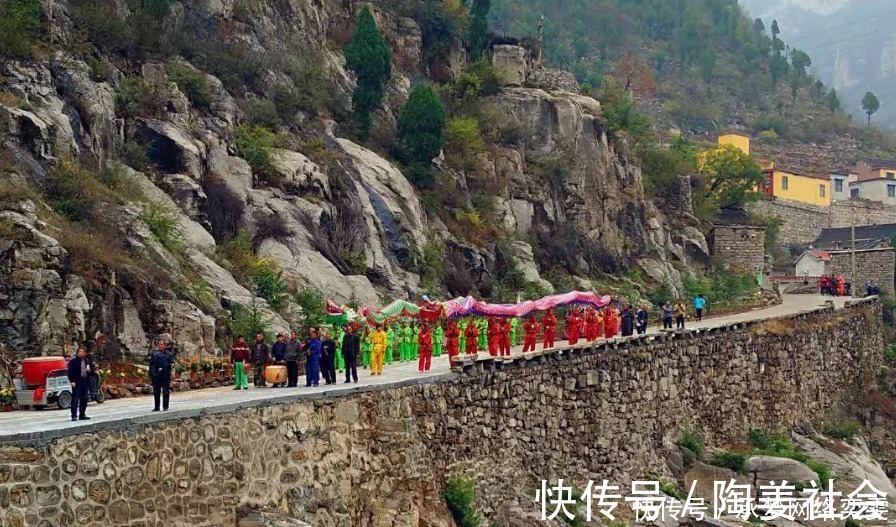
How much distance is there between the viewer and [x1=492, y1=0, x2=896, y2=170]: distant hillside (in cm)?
12012

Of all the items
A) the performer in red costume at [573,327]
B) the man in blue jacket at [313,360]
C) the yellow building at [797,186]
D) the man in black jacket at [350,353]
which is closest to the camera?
the man in blue jacket at [313,360]

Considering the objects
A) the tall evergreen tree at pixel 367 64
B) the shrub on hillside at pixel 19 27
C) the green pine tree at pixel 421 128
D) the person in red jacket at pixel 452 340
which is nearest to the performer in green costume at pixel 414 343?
the person in red jacket at pixel 452 340

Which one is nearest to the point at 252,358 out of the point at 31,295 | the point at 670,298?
the point at 31,295

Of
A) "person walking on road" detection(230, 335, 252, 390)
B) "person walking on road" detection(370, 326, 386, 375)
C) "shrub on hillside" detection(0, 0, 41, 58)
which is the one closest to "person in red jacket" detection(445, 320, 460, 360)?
"person walking on road" detection(370, 326, 386, 375)

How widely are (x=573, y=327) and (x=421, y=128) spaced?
51.4 feet

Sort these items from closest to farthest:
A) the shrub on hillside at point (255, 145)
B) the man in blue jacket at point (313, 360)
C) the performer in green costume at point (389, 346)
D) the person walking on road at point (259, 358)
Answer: the man in blue jacket at point (313, 360), the person walking on road at point (259, 358), the performer in green costume at point (389, 346), the shrub on hillside at point (255, 145)

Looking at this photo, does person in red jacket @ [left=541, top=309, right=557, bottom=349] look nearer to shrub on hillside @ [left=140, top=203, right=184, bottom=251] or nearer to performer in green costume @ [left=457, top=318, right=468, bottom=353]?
performer in green costume @ [left=457, top=318, right=468, bottom=353]

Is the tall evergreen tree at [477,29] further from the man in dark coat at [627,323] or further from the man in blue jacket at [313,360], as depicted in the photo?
the man in blue jacket at [313,360]

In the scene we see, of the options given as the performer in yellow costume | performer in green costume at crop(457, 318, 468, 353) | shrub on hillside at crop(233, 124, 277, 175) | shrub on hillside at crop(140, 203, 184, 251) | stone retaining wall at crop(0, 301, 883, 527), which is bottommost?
stone retaining wall at crop(0, 301, 883, 527)

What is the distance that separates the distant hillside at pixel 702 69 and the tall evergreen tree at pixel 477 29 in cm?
5242

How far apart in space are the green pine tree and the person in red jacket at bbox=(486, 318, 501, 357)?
667 inches

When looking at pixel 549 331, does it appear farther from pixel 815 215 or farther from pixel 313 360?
pixel 815 215

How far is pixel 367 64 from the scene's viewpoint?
45.0m

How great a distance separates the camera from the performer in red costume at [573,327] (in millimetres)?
30641
